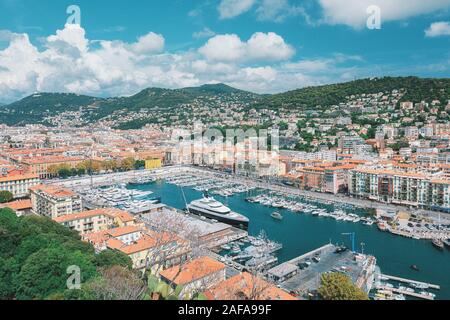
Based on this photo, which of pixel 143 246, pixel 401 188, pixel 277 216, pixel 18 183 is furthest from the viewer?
pixel 18 183

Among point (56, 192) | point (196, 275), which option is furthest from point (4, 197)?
point (196, 275)

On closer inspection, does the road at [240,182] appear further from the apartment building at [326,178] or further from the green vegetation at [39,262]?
the green vegetation at [39,262]

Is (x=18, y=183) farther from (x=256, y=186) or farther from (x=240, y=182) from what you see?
(x=256, y=186)

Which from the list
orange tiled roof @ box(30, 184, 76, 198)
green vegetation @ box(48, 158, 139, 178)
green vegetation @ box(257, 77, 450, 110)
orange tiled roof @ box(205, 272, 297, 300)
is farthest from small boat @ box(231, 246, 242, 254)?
green vegetation @ box(257, 77, 450, 110)

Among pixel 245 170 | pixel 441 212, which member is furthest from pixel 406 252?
pixel 245 170

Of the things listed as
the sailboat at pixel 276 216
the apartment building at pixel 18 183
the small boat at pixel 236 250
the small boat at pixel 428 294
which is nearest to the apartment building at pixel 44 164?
the apartment building at pixel 18 183

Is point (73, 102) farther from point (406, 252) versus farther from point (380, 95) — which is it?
point (406, 252)
